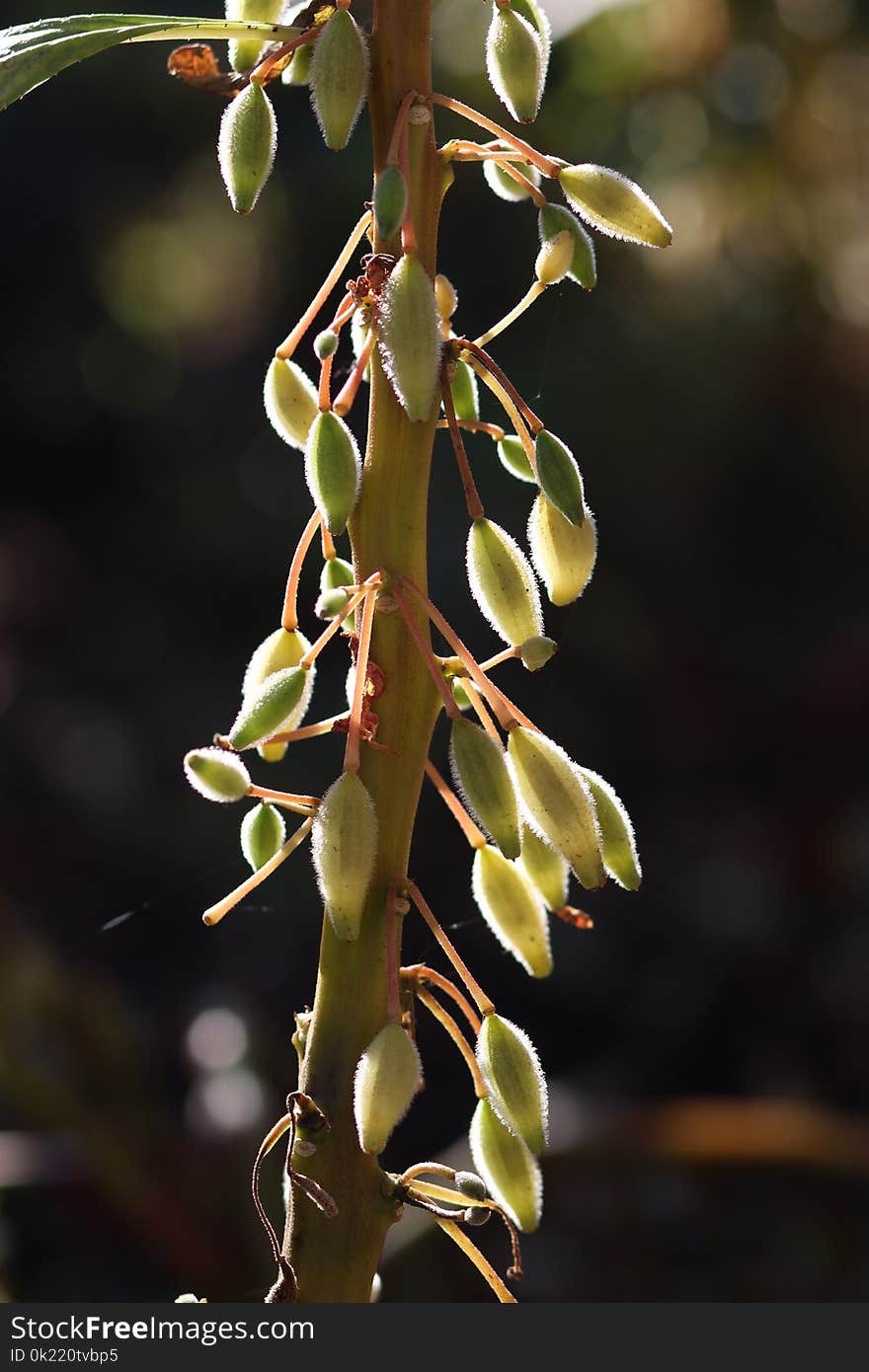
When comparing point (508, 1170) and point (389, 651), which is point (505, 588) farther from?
point (508, 1170)

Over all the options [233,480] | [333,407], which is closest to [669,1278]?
[333,407]

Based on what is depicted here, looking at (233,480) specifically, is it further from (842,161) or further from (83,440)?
(842,161)

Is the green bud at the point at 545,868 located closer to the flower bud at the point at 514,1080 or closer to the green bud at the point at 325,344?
the flower bud at the point at 514,1080

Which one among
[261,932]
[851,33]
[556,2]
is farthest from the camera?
[851,33]

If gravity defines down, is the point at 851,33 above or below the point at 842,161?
above

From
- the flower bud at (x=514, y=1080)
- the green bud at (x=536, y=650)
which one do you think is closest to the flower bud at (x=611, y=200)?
the green bud at (x=536, y=650)


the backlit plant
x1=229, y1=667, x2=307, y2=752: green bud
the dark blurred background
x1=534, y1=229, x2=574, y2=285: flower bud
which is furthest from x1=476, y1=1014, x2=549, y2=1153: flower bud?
the dark blurred background
